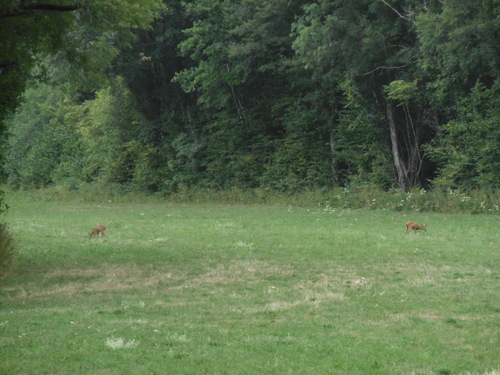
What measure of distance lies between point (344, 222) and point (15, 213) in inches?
703

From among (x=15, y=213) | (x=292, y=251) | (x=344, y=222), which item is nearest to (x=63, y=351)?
(x=292, y=251)

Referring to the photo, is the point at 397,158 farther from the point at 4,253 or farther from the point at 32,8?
the point at 32,8

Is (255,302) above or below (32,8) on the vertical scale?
below

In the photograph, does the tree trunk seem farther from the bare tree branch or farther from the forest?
the bare tree branch

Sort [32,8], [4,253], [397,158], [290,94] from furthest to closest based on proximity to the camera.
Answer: [290,94]
[397,158]
[4,253]
[32,8]

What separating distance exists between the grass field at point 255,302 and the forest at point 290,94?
486 cm

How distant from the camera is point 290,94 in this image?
4378 cm

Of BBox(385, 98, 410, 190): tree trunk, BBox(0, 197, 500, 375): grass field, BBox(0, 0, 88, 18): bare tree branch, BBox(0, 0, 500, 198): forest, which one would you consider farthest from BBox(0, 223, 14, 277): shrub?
BBox(385, 98, 410, 190): tree trunk

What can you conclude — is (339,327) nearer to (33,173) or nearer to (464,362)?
(464,362)

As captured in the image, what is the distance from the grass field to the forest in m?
4.86

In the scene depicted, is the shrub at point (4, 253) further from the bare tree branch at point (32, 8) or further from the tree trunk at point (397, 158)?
the tree trunk at point (397, 158)

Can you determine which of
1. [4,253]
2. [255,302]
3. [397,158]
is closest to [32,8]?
[4,253]

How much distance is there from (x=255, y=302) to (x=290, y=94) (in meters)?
32.5

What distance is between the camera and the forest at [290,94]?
29.0 meters
